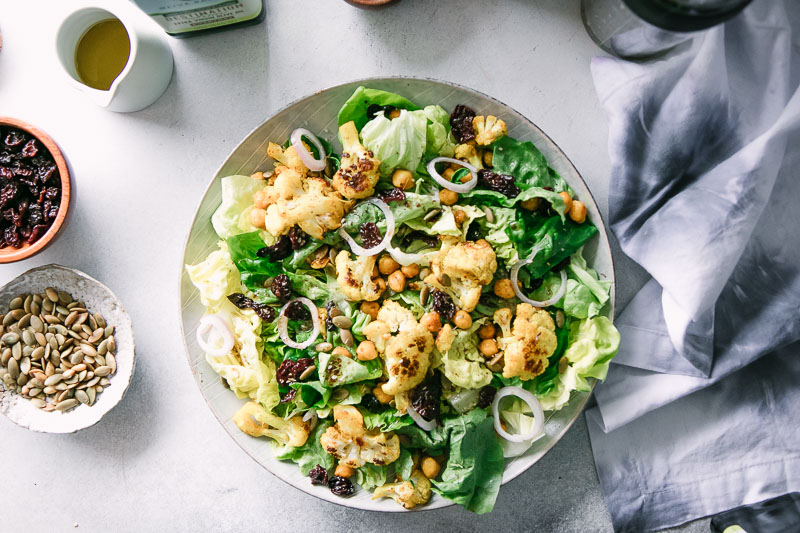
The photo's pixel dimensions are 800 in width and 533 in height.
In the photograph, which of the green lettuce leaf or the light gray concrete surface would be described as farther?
the light gray concrete surface

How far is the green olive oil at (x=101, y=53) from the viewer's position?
7.63 ft

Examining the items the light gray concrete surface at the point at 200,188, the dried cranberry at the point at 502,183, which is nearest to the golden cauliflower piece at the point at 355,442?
the light gray concrete surface at the point at 200,188

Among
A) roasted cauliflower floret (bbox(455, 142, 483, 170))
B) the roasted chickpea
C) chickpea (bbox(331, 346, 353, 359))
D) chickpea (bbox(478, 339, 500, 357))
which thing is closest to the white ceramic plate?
roasted cauliflower floret (bbox(455, 142, 483, 170))

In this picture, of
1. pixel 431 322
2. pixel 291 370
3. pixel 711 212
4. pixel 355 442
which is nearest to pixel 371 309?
pixel 431 322

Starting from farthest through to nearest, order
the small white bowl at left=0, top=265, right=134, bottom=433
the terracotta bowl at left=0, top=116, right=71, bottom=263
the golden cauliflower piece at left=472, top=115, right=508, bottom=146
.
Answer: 1. the small white bowl at left=0, top=265, right=134, bottom=433
2. the terracotta bowl at left=0, top=116, right=71, bottom=263
3. the golden cauliflower piece at left=472, top=115, right=508, bottom=146

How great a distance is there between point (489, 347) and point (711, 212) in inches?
37.5

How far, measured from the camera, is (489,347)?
2.15 metres

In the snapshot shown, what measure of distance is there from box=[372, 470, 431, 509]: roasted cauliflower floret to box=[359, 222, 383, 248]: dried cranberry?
908 mm

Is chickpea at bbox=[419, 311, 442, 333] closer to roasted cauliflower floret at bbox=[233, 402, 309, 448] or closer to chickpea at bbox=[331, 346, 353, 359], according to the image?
chickpea at bbox=[331, 346, 353, 359]

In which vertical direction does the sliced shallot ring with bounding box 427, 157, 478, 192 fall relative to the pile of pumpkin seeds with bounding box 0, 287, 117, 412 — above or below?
above

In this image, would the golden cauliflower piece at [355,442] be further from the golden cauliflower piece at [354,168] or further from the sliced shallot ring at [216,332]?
the golden cauliflower piece at [354,168]

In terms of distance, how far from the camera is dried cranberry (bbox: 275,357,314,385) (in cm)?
220

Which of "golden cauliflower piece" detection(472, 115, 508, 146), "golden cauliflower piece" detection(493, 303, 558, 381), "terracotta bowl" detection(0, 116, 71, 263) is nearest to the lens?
"golden cauliflower piece" detection(493, 303, 558, 381)

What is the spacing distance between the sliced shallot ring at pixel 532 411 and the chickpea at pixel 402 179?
2.79 ft
